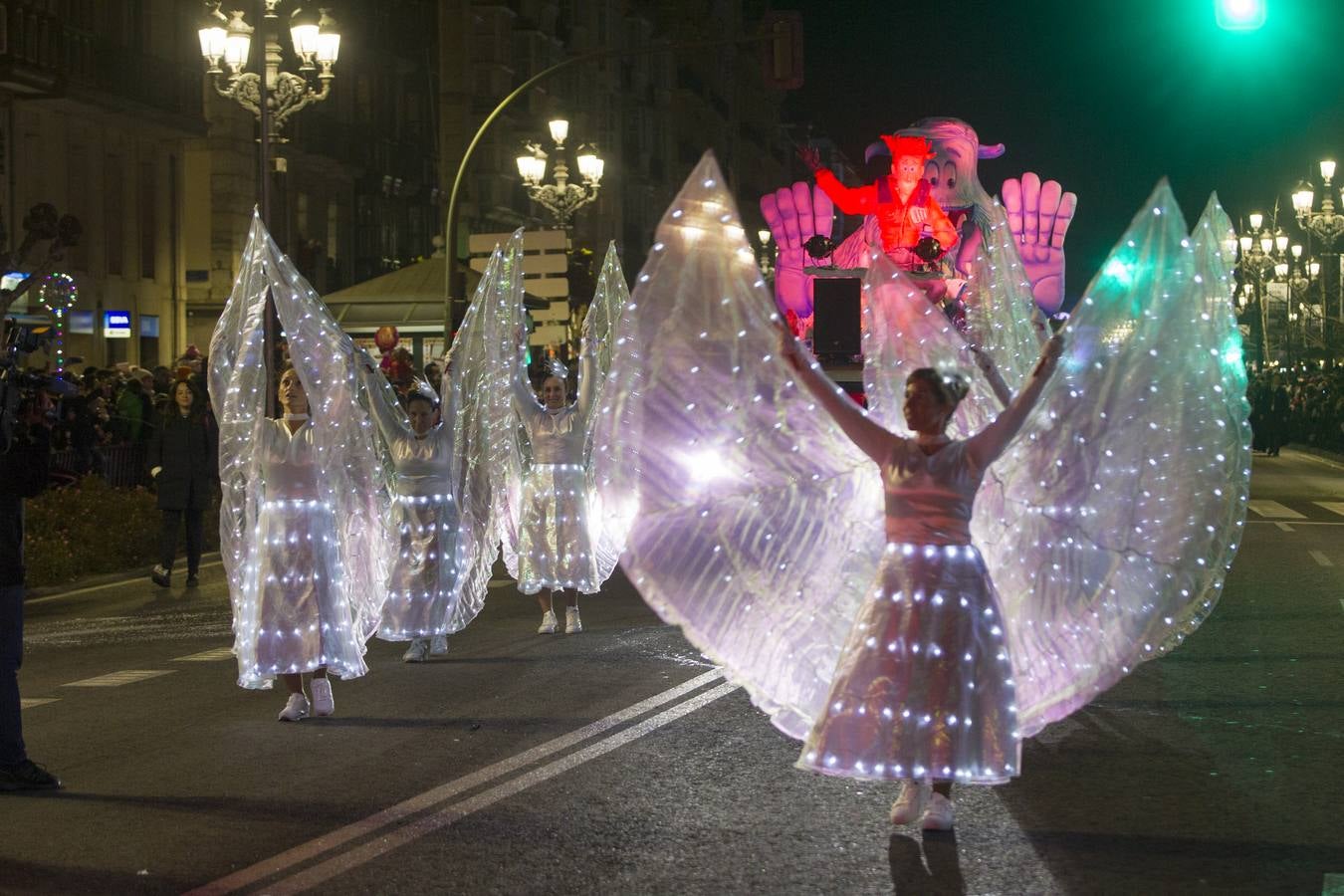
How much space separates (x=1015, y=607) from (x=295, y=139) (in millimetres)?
34837

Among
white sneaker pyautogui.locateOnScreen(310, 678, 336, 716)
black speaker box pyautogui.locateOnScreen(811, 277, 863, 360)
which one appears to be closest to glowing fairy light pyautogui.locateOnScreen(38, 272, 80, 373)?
black speaker box pyautogui.locateOnScreen(811, 277, 863, 360)

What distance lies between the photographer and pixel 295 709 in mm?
9383

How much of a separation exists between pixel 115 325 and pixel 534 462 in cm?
2095

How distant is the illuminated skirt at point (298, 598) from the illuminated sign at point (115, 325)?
23923 millimetres

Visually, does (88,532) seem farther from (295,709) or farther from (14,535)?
(14,535)

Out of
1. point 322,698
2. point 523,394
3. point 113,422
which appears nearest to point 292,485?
point 322,698

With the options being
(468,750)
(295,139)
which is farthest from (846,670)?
(295,139)

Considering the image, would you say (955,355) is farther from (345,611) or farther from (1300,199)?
(1300,199)

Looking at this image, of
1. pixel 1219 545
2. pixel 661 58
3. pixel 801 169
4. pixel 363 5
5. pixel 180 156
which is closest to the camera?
pixel 1219 545

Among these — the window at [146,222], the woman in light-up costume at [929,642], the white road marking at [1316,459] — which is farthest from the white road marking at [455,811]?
the white road marking at [1316,459]

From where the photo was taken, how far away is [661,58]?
73.5 metres

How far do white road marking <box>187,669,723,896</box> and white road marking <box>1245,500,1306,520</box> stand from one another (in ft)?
47.8

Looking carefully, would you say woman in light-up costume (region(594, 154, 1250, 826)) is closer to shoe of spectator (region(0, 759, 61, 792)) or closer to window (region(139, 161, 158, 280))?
shoe of spectator (region(0, 759, 61, 792))

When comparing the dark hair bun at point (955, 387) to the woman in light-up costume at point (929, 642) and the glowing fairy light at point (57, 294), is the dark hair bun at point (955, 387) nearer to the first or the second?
the woman in light-up costume at point (929, 642)
